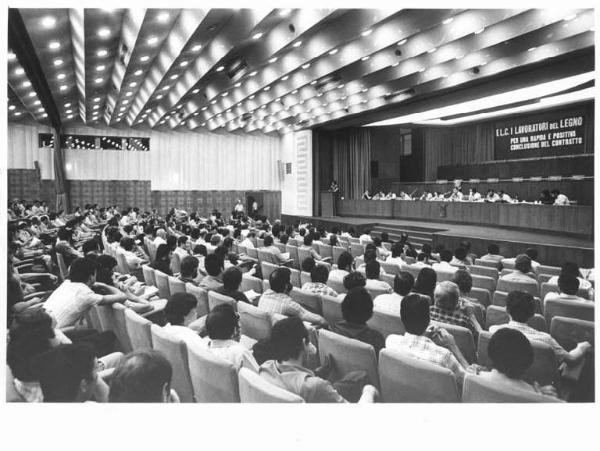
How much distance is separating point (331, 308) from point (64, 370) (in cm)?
235

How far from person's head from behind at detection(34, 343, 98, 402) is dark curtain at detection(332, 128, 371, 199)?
17497mm

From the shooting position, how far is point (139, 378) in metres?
2.07

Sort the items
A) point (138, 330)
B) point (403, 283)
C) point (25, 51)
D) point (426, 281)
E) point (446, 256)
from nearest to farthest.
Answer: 1. point (138, 330)
2. point (403, 283)
3. point (426, 281)
4. point (446, 256)
5. point (25, 51)

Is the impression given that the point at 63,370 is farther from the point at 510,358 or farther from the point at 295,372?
the point at 510,358

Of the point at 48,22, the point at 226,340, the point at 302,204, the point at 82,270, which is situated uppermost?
the point at 48,22

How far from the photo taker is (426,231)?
518 inches

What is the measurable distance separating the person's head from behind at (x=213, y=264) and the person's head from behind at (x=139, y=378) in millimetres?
2767

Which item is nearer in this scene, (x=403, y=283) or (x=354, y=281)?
(x=403, y=283)

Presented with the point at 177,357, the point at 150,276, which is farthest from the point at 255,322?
the point at 150,276

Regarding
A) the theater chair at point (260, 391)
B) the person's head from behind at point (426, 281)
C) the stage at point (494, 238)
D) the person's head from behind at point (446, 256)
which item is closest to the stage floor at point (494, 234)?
the stage at point (494, 238)

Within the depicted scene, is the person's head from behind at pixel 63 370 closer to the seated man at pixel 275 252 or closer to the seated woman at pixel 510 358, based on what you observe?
the seated woman at pixel 510 358

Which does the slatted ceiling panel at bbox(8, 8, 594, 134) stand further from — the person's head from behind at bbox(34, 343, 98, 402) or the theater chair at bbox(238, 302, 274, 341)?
the person's head from behind at bbox(34, 343, 98, 402)

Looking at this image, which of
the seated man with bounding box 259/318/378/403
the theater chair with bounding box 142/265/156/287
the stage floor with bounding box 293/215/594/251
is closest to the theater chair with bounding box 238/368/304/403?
the seated man with bounding box 259/318/378/403
